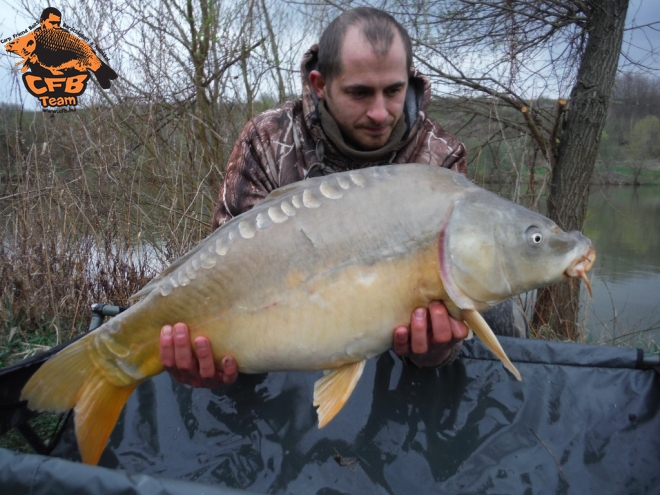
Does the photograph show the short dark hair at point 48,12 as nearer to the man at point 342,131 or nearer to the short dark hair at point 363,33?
the man at point 342,131

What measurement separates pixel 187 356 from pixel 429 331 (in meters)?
0.51

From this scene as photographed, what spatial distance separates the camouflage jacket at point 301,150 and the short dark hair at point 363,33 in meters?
0.17

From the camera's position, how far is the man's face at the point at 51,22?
3432 mm

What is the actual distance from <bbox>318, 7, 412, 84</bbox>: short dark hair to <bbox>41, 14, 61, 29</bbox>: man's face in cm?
275

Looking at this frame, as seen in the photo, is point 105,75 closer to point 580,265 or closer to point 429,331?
point 429,331

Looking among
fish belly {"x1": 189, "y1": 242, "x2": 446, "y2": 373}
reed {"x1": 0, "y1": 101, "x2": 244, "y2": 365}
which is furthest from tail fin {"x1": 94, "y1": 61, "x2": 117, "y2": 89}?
fish belly {"x1": 189, "y1": 242, "x2": 446, "y2": 373}

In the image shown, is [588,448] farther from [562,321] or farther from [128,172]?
[128,172]

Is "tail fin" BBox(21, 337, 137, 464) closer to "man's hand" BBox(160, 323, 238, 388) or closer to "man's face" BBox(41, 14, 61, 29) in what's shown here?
"man's hand" BBox(160, 323, 238, 388)

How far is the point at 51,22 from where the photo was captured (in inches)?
137

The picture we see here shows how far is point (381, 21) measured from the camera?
56.9 inches

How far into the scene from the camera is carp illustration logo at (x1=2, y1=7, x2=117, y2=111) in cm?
337

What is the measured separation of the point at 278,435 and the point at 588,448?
783 millimetres

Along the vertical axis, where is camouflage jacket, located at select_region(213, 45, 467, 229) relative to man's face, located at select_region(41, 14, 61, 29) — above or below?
below

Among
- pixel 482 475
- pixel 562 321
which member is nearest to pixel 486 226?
pixel 482 475
